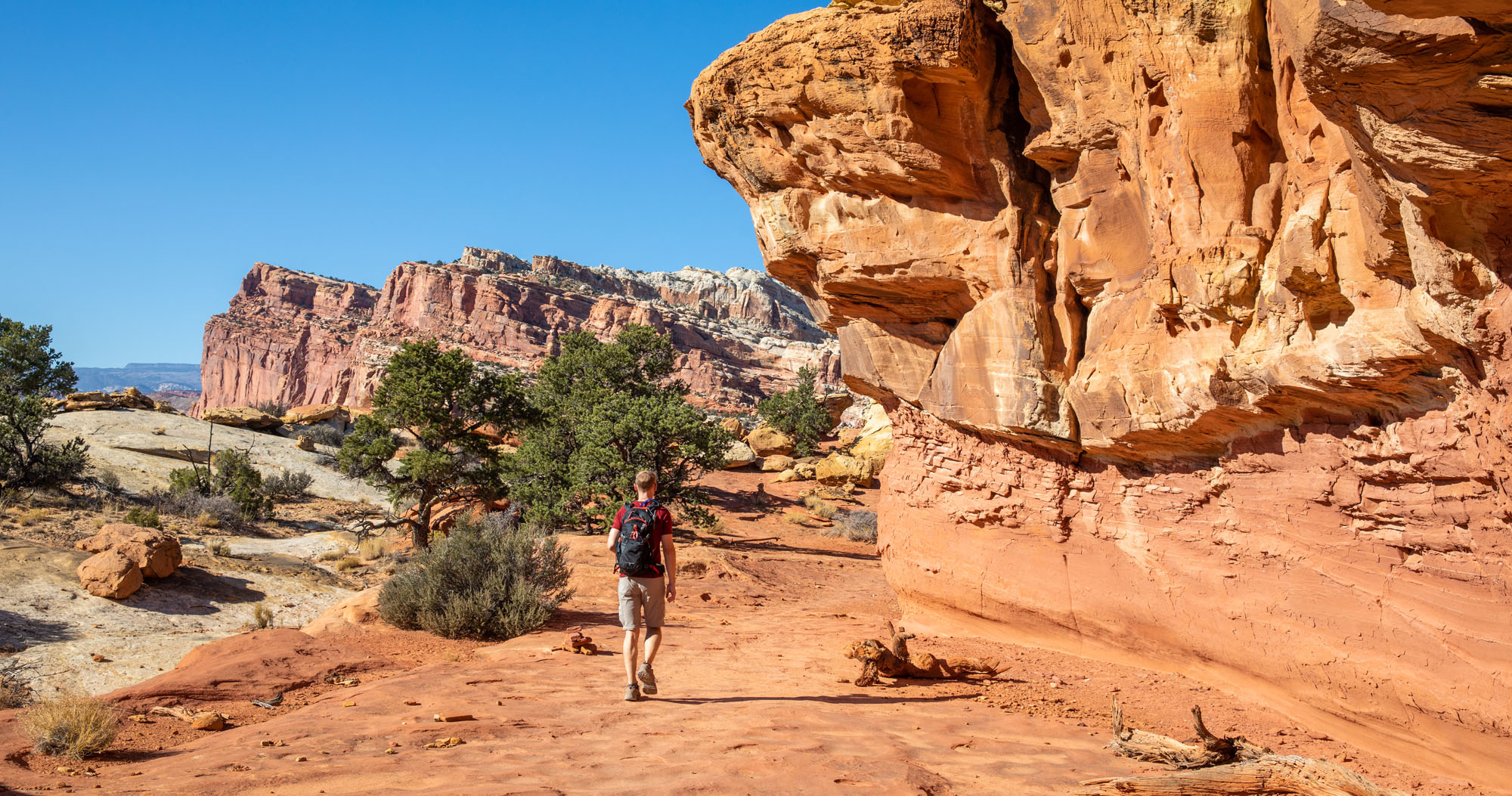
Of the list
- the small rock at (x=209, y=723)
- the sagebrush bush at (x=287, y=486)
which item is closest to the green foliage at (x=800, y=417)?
the sagebrush bush at (x=287, y=486)

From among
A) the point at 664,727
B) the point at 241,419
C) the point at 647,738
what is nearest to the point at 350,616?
the point at 664,727

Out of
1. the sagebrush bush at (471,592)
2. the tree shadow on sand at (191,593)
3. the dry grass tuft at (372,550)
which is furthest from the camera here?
the dry grass tuft at (372,550)

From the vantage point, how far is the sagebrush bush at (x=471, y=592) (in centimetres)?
953

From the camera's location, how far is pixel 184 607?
1306cm

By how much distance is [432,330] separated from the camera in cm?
9531

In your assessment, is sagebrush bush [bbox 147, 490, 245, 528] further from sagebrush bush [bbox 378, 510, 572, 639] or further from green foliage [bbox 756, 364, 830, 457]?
green foliage [bbox 756, 364, 830, 457]

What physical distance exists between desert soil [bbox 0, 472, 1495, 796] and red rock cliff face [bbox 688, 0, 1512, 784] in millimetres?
653

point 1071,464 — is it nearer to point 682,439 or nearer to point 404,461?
point 682,439

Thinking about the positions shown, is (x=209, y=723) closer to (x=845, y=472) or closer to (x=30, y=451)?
(x=30, y=451)

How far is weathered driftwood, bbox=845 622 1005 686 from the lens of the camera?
720 cm

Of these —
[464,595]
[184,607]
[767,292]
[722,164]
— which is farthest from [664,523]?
[767,292]

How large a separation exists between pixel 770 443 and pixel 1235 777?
33.4 metres

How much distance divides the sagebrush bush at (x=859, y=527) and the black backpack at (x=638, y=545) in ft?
52.1

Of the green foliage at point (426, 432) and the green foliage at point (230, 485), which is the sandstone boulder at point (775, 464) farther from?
the green foliage at point (230, 485)
